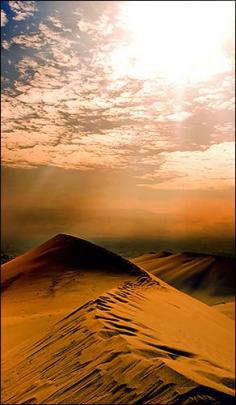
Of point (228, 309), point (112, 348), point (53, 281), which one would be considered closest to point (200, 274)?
point (228, 309)

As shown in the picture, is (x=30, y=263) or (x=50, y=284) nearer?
(x=50, y=284)

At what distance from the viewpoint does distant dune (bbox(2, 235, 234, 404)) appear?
6059mm

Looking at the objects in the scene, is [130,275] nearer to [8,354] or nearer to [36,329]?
[36,329]

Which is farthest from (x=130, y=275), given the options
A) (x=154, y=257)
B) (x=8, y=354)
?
(x=154, y=257)

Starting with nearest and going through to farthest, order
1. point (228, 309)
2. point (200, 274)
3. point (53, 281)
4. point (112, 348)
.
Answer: point (112, 348), point (53, 281), point (228, 309), point (200, 274)

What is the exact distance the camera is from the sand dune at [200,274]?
4378cm

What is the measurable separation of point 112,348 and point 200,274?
42896 millimetres

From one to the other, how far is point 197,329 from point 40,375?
776 centimetres

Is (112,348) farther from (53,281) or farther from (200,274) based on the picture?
(200,274)

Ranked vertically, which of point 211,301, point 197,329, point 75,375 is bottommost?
point 211,301

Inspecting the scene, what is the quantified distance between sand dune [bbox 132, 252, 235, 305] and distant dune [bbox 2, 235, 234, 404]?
22.8 m

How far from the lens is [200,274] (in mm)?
49062

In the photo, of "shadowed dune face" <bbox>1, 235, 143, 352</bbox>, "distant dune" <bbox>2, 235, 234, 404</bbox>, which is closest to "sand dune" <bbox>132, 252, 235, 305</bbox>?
"shadowed dune face" <bbox>1, 235, 143, 352</bbox>

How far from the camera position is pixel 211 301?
41.2 m
